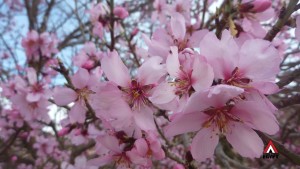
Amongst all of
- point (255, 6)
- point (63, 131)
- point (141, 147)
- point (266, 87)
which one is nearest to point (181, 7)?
point (255, 6)

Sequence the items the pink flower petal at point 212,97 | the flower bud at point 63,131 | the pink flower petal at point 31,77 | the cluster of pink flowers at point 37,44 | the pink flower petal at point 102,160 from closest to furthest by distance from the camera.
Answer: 1. the pink flower petal at point 212,97
2. the pink flower petal at point 102,160
3. the flower bud at point 63,131
4. the pink flower petal at point 31,77
5. the cluster of pink flowers at point 37,44

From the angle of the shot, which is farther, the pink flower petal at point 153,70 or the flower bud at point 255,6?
the flower bud at point 255,6

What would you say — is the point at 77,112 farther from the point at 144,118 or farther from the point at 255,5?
the point at 255,5

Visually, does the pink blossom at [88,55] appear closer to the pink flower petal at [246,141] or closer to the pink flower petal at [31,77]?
the pink flower petal at [31,77]

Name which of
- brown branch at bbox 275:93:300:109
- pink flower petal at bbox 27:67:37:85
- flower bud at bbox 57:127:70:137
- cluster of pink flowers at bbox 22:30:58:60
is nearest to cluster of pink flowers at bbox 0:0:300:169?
brown branch at bbox 275:93:300:109

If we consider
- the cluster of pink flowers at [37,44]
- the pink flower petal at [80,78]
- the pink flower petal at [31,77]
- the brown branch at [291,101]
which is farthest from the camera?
the cluster of pink flowers at [37,44]

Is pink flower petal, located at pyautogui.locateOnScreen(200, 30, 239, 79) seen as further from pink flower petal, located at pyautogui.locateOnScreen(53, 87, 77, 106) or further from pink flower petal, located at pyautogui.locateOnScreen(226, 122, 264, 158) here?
pink flower petal, located at pyautogui.locateOnScreen(53, 87, 77, 106)

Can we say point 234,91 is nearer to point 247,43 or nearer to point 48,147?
point 247,43

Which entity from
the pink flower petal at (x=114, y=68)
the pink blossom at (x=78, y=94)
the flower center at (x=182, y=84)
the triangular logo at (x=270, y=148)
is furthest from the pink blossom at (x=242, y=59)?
the pink blossom at (x=78, y=94)
